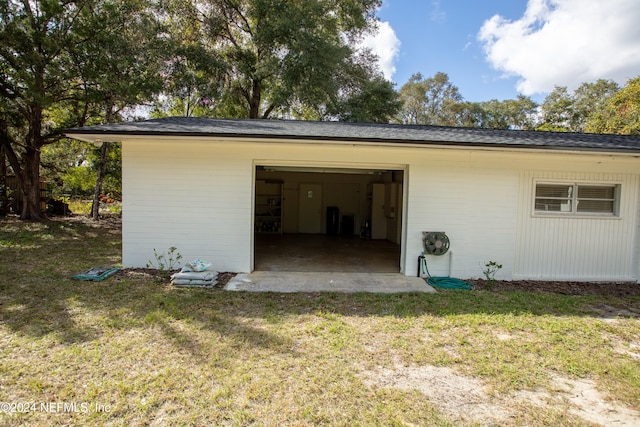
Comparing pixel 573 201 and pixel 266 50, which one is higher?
pixel 266 50

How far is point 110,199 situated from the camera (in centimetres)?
2019

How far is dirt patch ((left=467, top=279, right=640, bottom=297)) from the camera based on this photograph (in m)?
5.43

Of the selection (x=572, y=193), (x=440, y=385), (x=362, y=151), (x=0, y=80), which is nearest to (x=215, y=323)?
(x=440, y=385)

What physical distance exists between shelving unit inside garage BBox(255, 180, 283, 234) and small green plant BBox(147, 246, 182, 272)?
6295 mm

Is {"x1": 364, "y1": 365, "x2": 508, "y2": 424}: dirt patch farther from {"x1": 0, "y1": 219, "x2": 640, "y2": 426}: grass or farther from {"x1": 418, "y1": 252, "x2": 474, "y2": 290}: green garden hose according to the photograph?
{"x1": 418, "y1": 252, "x2": 474, "y2": 290}: green garden hose

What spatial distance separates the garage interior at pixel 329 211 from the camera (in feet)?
32.7

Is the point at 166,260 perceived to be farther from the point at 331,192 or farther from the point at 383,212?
the point at 331,192

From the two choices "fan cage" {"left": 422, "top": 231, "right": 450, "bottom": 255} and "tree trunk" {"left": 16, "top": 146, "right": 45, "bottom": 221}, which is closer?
"fan cage" {"left": 422, "top": 231, "right": 450, "bottom": 255}

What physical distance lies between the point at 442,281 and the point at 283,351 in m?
3.66

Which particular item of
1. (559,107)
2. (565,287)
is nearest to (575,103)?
(559,107)

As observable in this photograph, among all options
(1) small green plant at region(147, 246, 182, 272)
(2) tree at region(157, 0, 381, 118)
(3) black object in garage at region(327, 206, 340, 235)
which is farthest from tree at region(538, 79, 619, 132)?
(1) small green plant at region(147, 246, 182, 272)

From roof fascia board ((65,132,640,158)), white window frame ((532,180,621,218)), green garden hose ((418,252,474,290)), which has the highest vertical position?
roof fascia board ((65,132,640,158))

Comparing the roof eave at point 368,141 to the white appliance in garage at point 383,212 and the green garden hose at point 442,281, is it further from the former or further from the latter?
the white appliance in garage at point 383,212

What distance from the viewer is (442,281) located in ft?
18.6
